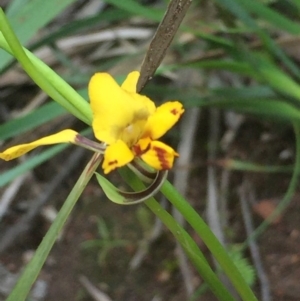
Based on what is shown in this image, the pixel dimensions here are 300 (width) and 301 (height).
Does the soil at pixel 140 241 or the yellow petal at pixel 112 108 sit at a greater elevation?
the yellow petal at pixel 112 108

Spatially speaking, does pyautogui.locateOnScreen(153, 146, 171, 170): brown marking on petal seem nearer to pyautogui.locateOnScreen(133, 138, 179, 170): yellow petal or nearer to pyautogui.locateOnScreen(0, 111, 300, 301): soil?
pyautogui.locateOnScreen(133, 138, 179, 170): yellow petal

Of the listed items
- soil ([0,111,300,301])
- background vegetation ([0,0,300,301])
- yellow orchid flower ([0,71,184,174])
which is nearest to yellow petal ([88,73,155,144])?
yellow orchid flower ([0,71,184,174])

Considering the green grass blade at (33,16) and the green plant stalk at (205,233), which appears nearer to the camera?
the green plant stalk at (205,233)

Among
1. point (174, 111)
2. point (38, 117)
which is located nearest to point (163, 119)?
point (174, 111)

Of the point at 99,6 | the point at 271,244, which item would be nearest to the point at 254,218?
the point at 271,244

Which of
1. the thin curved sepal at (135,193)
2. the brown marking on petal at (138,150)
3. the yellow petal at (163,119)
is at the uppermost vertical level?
the yellow petal at (163,119)

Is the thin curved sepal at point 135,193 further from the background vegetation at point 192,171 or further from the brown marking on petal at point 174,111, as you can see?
the background vegetation at point 192,171

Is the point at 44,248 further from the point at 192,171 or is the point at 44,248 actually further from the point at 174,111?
the point at 192,171

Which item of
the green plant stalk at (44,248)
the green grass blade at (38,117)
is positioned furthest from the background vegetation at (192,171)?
the green plant stalk at (44,248)

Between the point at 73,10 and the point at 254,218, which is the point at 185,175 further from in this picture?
the point at 73,10
